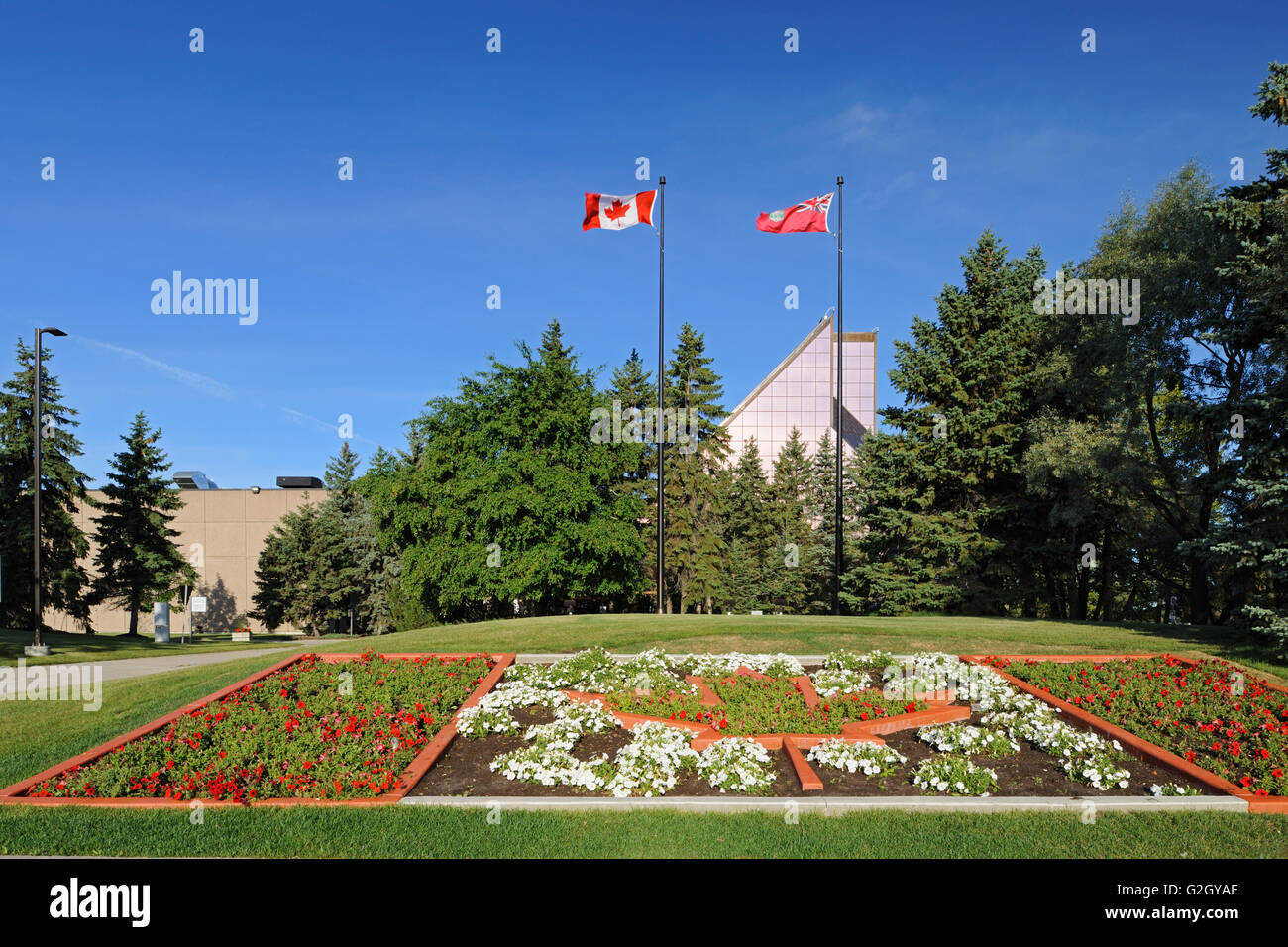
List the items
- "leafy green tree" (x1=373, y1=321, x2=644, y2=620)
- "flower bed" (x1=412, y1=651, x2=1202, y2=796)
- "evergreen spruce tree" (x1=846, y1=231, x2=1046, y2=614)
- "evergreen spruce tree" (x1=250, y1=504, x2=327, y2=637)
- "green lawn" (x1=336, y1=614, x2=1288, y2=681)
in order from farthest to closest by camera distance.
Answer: "evergreen spruce tree" (x1=250, y1=504, x2=327, y2=637) < "evergreen spruce tree" (x1=846, y1=231, x2=1046, y2=614) < "leafy green tree" (x1=373, y1=321, x2=644, y2=620) < "green lawn" (x1=336, y1=614, x2=1288, y2=681) < "flower bed" (x1=412, y1=651, x2=1202, y2=796)

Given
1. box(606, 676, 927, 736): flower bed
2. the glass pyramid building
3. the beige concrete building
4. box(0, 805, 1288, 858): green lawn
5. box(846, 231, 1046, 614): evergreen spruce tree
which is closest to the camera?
box(0, 805, 1288, 858): green lawn

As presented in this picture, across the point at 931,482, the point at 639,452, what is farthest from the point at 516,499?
the point at 931,482

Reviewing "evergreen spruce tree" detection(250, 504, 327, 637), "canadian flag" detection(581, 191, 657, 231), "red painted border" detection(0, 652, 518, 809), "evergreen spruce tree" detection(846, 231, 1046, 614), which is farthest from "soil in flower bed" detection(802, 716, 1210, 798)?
"evergreen spruce tree" detection(250, 504, 327, 637)

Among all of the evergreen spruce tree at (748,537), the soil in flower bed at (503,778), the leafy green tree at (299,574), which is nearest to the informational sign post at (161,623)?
the leafy green tree at (299,574)

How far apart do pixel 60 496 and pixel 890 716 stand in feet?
115

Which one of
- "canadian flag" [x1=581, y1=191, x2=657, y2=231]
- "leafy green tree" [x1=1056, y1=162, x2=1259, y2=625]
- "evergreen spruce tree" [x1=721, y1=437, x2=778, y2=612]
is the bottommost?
"evergreen spruce tree" [x1=721, y1=437, x2=778, y2=612]

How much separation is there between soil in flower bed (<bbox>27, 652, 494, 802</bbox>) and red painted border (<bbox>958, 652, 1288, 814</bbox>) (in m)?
7.47

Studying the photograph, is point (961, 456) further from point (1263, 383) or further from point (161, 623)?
point (161, 623)

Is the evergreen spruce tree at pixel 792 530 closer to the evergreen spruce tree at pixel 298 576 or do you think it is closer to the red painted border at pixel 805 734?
the evergreen spruce tree at pixel 298 576

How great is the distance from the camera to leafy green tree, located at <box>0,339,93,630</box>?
96.0ft

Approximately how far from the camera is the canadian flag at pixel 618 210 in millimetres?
20877

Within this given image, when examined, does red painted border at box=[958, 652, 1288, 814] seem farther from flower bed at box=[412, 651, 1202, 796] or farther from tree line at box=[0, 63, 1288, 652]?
tree line at box=[0, 63, 1288, 652]

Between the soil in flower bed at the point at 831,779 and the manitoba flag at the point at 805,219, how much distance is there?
56.3ft
